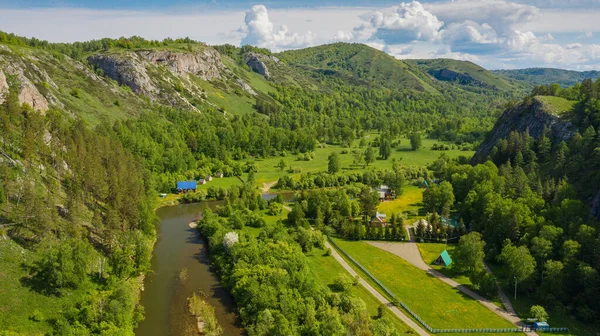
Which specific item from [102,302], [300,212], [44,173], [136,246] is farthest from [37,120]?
[300,212]

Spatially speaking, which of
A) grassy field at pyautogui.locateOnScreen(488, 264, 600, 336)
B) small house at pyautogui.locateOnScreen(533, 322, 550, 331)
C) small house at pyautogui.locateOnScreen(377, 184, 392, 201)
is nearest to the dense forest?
grassy field at pyautogui.locateOnScreen(488, 264, 600, 336)

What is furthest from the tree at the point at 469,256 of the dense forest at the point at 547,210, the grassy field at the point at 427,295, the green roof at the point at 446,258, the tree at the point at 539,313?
the tree at the point at 539,313

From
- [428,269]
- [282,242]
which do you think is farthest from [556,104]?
[282,242]

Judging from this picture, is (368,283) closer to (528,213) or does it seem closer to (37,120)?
(528,213)

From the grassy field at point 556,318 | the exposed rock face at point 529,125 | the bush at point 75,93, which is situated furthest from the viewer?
the bush at point 75,93

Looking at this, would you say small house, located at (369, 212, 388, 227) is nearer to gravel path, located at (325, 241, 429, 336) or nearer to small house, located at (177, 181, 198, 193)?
gravel path, located at (325, 241, 429, 336)

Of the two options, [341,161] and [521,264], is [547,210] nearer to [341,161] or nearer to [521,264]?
[521,264]

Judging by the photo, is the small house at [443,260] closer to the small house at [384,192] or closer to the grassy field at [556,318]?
the grassy field at [556,318]
